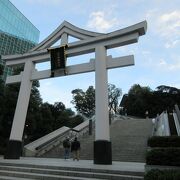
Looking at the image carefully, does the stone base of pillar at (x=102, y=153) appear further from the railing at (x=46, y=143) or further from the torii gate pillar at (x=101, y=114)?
the railing at (x=46, y=143)

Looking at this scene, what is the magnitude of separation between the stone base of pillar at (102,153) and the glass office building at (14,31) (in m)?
29.7

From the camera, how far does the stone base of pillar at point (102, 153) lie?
12984 millimetres

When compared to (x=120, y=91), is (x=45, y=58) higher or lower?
lower

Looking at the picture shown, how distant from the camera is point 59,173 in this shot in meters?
10.8

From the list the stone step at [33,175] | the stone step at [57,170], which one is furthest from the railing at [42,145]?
the stone step at [33,175]

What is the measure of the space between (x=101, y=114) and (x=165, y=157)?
524 cm

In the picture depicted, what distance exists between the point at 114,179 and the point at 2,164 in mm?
6412

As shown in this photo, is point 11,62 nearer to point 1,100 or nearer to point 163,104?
point 1,100

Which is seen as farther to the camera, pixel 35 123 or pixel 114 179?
pixel 35 123

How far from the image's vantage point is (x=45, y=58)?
56.9 ft

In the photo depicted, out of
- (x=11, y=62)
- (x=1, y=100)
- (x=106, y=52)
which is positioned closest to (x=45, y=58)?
(x=11, y=62)

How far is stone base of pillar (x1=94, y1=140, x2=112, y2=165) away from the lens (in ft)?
42.6

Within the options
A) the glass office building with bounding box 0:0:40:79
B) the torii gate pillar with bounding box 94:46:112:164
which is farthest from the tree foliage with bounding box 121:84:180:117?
the torii gate pillar with bounding box 94:46:112:164

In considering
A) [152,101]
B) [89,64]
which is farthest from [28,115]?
[152,101]
